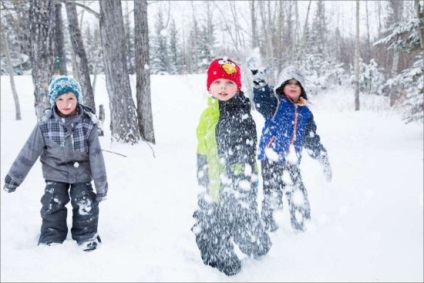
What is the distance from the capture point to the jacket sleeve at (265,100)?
129 inches

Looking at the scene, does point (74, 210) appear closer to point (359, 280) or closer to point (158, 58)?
point (359, 280)

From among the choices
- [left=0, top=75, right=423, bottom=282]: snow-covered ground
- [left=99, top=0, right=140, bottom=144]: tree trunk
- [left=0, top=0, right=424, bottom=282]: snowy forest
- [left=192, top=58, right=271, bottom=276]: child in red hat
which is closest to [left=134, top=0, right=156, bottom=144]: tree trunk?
[left=0, top=0, right=424, bottom=282]: snowy forest

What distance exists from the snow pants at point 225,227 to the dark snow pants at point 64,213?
0.90 metres

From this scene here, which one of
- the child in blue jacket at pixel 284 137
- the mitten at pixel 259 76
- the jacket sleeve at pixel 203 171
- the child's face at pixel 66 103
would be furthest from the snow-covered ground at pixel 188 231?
the mitten at pixel 259 76

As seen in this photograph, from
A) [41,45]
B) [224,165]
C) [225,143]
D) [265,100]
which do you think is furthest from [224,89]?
[41,45]

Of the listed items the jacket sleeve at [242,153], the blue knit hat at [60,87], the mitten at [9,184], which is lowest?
the mitten at [9,184]

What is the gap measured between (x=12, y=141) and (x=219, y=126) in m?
10.5

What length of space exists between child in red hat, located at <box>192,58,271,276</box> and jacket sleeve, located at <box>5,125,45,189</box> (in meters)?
1.30

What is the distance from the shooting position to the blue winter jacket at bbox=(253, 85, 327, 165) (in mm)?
3307

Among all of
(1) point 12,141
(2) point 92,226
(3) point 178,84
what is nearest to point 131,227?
(2) point 92,226

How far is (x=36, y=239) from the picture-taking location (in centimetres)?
292

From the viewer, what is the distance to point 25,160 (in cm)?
276

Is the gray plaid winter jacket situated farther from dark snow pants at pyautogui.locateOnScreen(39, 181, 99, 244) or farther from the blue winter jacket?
the blue winter jacket

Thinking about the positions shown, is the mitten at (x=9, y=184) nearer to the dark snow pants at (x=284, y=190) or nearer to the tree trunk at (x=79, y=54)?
the dark snow pants at (x=284, y=190)
